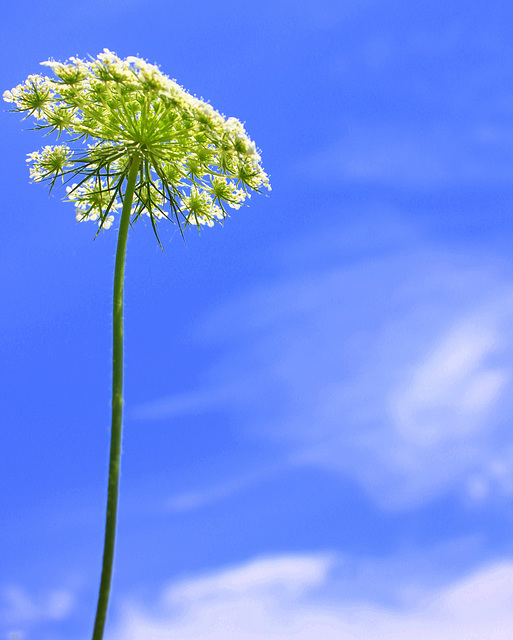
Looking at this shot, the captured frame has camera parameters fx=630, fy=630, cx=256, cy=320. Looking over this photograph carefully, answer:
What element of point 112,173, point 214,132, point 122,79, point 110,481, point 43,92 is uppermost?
point 43,92

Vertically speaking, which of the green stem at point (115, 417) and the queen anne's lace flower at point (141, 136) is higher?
the queen anne's lace flower at point (141, 136)

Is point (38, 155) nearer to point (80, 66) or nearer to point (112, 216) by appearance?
point (112, 216)

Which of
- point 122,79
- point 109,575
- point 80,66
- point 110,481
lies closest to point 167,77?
point 122,79

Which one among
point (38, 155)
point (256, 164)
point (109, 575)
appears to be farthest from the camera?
point (38, 155)

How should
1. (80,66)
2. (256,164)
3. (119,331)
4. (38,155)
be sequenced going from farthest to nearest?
(38,155) < (256,164) < (80,66) < (119,331)

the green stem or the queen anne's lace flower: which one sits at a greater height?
the queen anne's lace flower

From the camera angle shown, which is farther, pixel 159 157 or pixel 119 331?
pixel 159 157

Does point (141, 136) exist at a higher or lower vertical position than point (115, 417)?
higher

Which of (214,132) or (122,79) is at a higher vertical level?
(122,79)
